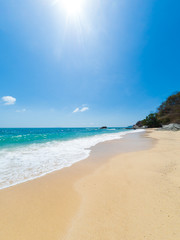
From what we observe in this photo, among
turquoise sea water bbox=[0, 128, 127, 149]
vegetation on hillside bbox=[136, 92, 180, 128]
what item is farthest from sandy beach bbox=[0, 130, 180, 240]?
vegetation on hillside bbox=[136, 92, 180, 128]

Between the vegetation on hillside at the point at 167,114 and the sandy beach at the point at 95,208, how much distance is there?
59.0 metres

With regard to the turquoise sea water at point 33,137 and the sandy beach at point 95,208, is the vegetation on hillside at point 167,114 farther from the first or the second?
the sandy beach at point 95,208

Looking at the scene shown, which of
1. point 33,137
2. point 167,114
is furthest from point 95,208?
point 167,114

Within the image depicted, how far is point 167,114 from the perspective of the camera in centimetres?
5406

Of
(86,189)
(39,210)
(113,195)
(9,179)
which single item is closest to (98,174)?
(86,189)

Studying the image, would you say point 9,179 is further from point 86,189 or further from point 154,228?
point 154,228

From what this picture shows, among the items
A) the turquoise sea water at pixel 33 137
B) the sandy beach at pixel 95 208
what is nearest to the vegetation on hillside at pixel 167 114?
the turquoise sea water at pixel 33 137

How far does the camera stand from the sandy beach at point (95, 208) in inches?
79.8

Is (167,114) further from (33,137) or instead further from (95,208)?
(95,208)

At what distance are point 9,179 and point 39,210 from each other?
2975 millimetres

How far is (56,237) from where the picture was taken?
6.49 ft

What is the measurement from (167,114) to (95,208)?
66757 mm

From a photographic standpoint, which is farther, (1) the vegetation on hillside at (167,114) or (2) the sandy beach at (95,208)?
(1) the vegetation on hillside at (167,114)

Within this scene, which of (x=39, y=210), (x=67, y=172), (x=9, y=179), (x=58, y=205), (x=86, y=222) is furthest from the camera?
(x=67, y=172)
